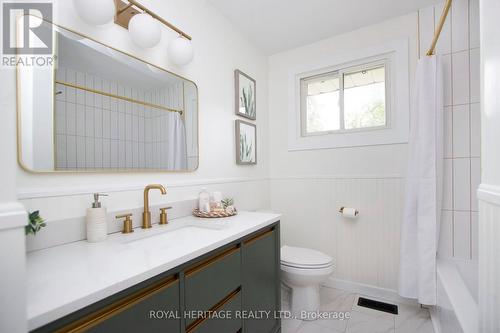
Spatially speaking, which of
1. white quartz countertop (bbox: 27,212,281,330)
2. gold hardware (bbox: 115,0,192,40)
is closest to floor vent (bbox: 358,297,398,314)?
white quartz countertop (bbox: 27,212,281,330)

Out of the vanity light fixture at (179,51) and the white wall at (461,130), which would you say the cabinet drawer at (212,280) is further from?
the white wall at (461,130)

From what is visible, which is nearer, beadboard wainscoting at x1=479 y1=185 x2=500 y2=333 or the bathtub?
beadboard wainscoting at x1=479 y1=185 x2=500 y2=333

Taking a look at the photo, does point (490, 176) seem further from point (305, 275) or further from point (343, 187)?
point (343, 187)

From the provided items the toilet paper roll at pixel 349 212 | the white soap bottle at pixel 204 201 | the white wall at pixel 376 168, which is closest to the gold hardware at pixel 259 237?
the white soap bottle at pixel 204 201

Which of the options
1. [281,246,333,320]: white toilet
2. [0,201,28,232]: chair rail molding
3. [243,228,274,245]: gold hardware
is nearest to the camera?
[0,201,28,232]: chair rail molding

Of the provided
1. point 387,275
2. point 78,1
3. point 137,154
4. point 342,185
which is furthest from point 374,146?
point 78,1

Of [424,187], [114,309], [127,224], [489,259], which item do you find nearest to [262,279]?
[127,224]

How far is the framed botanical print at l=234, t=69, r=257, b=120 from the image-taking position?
2.20 meters

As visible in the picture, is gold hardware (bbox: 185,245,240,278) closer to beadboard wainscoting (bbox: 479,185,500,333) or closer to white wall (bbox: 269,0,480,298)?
beadboard wainscoting (bbox: 479,185,500,333)

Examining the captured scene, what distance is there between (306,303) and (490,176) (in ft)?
5.02

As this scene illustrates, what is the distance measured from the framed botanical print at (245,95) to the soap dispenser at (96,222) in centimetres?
140

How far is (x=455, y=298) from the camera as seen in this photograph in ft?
4.44

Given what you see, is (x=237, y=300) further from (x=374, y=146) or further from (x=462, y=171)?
(x=462, y=171)

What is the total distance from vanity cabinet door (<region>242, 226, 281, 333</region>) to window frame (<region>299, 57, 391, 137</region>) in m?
1.29
